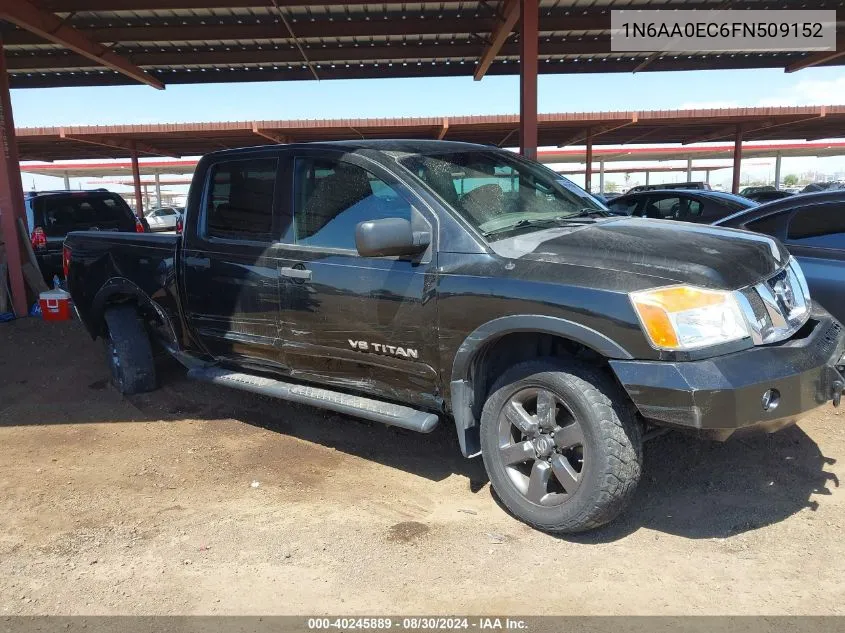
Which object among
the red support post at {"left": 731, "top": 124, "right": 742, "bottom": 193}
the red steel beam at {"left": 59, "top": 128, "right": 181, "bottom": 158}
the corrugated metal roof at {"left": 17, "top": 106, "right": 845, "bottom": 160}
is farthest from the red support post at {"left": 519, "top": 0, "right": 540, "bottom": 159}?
the red support post at {"left": 731, "top": 124, "right": 742, "bottom": 193}

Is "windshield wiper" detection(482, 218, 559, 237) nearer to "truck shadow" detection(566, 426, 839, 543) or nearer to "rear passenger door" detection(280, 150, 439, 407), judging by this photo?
"rear passenger door" detection(280, 150, 439, 407)

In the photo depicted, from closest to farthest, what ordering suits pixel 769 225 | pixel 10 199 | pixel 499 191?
pixel 499 191 < pixel 769 225 < pixel 10 199

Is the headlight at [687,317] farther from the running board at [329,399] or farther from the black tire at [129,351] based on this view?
the black tire at [129,351]

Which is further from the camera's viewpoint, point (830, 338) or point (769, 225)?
point (769, 225)

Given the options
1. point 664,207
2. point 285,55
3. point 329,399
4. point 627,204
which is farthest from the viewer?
point 285,55

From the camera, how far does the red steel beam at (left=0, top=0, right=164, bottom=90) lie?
8.17m

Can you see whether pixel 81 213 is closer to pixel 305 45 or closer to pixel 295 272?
pixel 305 45

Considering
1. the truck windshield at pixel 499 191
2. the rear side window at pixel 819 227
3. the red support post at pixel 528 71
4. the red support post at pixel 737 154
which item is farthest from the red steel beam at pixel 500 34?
the red support post at pixel 737 154

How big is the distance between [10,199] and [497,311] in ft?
25.8

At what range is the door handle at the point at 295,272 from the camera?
402 cm

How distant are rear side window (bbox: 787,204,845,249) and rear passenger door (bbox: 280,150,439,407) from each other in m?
3.43

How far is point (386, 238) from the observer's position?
130 inches

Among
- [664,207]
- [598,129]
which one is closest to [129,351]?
[664,207]

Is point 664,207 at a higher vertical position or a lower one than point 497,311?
higher
